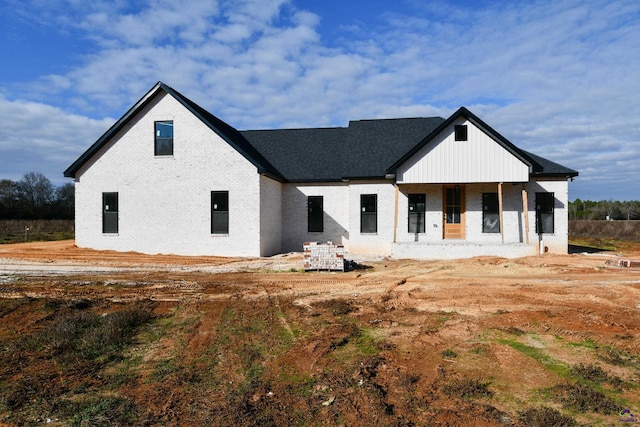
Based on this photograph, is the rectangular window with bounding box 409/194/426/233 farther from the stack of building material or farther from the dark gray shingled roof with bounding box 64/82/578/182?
the stack of building material

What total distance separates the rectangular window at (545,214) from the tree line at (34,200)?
4856cm

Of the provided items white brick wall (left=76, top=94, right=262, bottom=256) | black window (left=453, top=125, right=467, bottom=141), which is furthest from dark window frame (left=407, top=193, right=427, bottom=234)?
white brick wall (left=76, top=94, right=262, bottom=256)

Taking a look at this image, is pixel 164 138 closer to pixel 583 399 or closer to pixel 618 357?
pixel 618 357

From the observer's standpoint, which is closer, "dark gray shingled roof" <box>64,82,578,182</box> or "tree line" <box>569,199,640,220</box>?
"dark gray shingled roof" <box>64,82,578,182</box>

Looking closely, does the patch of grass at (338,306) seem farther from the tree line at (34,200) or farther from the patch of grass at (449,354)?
the tree line at (34,200)

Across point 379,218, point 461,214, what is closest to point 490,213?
point 461,214

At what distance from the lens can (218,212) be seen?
1859cm

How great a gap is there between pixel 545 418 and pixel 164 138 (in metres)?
18.5

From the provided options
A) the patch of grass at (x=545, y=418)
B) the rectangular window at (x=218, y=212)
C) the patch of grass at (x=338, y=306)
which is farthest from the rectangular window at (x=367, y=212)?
the patch of grass at (x=545, y=418)

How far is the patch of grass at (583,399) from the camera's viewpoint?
4.25 meters

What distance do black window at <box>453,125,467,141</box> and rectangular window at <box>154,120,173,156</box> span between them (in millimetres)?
12661

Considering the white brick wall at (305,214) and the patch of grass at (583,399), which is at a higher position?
the white brick wall at (305,214)

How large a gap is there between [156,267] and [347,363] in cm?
1167

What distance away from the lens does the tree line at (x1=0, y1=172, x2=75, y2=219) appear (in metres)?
44.6
